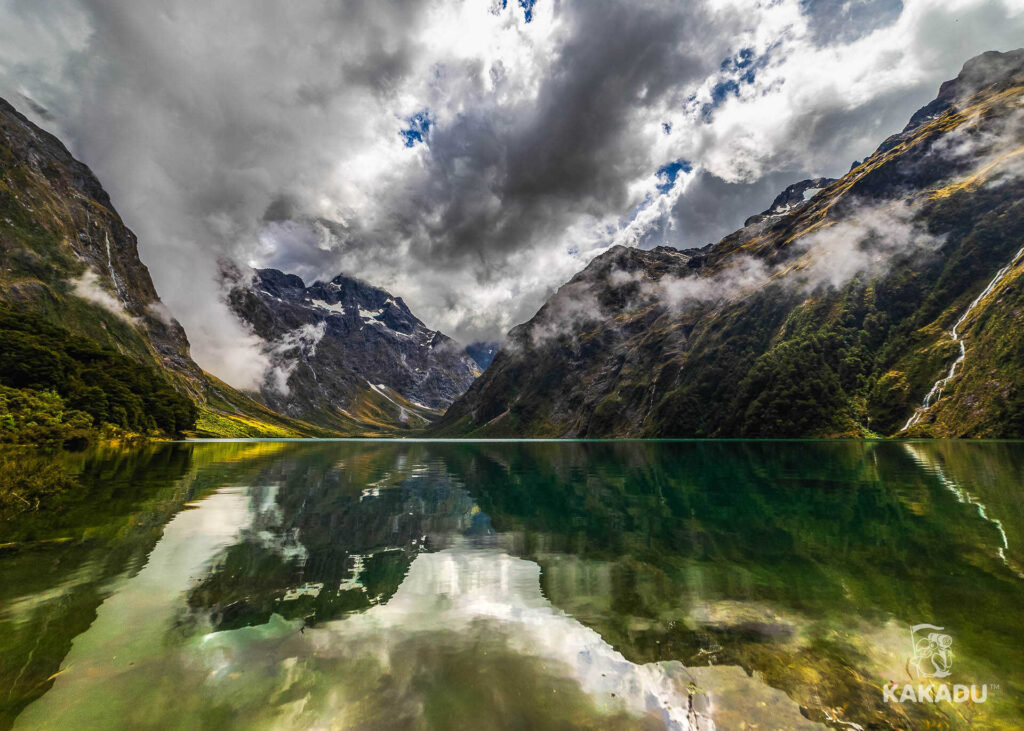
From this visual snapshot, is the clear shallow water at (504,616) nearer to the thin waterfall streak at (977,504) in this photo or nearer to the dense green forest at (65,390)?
the thin waterfall streak at (977,504)

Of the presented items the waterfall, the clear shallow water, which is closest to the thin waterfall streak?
the clear shallow water

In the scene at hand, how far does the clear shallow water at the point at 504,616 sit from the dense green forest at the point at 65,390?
171 feet

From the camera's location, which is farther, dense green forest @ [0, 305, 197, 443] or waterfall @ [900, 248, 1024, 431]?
waterfall @ [900, 248, 1024, 431]

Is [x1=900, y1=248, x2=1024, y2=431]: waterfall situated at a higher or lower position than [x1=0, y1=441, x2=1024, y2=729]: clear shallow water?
higher

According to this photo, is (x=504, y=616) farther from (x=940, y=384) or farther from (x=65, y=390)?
(x=940, y=384)

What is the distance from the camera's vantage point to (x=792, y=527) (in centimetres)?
2461

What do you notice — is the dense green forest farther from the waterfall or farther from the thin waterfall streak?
the waterfall

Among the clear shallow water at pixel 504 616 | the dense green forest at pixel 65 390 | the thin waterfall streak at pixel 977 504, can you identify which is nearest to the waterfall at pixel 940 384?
the thin waterfall streak at pixel 977 504

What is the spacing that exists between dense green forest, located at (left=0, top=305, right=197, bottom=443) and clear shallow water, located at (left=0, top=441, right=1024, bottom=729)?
5207 cm

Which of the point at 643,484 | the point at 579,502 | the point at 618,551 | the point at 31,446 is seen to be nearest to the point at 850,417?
the point at 643,484

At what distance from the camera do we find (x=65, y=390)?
266 feet

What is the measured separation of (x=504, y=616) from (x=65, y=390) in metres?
108

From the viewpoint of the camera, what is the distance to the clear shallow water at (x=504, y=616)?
877 centimetres

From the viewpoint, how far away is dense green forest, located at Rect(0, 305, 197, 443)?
209 ft
